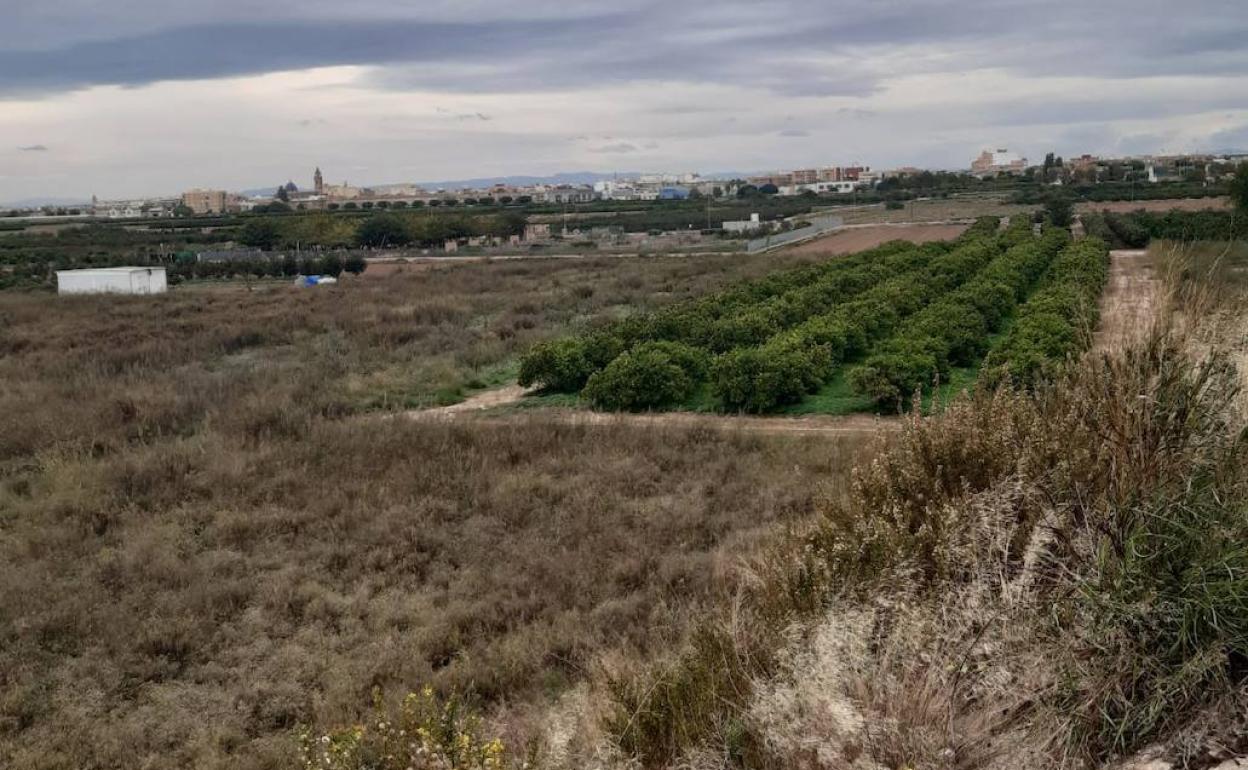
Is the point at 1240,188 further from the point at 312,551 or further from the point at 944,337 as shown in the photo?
the point at 312,551

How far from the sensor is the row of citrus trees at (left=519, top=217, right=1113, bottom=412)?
13891 mm

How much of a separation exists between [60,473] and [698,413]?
806 centimetres

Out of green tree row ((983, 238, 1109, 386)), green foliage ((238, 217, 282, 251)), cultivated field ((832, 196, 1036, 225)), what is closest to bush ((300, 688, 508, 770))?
green tree row ((983, 238, 1109, 386))

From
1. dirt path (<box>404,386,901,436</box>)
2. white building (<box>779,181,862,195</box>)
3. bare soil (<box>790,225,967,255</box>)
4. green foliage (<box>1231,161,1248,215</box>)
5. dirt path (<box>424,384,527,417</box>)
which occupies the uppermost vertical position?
white building (<box>779,181,862,195</box>)

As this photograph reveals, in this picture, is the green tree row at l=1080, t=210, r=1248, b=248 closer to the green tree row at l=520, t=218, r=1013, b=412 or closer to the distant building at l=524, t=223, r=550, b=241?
the green tree row at l=520, t=218, r=1013, b=412

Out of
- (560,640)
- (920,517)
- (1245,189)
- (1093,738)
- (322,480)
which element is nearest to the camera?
(1093,738)

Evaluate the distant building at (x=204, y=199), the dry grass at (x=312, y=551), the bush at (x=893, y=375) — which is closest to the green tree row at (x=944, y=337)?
the bush at (x=893, y=375)

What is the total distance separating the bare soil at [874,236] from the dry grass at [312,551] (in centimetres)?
3004

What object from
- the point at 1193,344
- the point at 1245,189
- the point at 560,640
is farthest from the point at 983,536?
the point at 1245,189

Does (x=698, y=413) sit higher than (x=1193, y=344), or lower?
lower

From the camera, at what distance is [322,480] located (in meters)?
10.6

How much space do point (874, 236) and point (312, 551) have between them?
44483 mm

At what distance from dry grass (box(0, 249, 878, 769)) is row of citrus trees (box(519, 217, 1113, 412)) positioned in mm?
2105

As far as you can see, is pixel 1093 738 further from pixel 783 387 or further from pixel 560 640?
pixel 783 387
